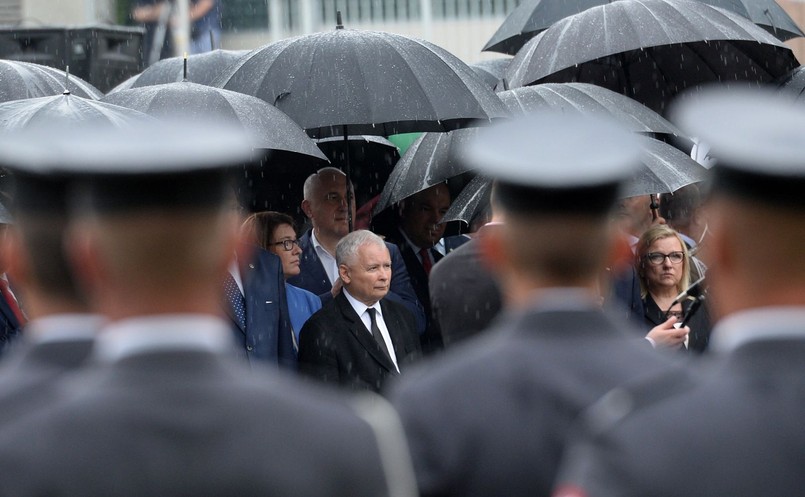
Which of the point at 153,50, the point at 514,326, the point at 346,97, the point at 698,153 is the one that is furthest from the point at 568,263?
the point at 153,50

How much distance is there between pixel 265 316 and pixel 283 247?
68 cm

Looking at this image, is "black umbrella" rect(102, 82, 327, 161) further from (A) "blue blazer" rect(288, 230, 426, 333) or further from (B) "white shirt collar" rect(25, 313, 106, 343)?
(B) "white shirt collar" rect(25, 313, 106, 343)

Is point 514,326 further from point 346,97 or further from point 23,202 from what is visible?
point 346,97

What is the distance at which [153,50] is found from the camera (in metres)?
18.8

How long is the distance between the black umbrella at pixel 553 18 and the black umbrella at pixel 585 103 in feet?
8.73

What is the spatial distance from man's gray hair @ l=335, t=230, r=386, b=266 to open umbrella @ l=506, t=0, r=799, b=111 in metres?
1.98

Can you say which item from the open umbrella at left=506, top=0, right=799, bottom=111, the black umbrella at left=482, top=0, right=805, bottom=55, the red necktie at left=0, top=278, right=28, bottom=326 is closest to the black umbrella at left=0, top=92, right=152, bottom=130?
the red necktie at left=0, top=278, right=28, bottom=326

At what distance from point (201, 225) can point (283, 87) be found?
17.3 ft

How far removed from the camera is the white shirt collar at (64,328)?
2332mm

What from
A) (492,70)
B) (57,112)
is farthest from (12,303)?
(492,70)

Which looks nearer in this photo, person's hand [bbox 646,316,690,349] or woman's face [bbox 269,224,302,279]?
person's hand [bbox 646,316,690,349]

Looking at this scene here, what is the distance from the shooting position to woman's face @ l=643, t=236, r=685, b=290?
21.5 feet

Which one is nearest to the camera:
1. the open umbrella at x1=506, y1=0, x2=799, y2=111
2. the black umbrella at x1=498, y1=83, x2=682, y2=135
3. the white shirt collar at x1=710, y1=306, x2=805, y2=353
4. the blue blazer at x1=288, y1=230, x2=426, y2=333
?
the white shirt collar at x1=710, y1=306, x2=805, y2=353

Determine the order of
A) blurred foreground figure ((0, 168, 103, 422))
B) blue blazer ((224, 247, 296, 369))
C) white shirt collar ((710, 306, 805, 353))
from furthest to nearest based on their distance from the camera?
blue blazer ((224, 247, 296, 369)) < blurred foreground figure ((0, 168, 103, 422)) < white shirt collar ((710, 306, 805, 353))
